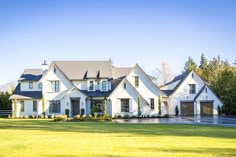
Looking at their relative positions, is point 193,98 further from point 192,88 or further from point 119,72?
point 119,72

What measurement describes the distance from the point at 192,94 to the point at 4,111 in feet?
93.9

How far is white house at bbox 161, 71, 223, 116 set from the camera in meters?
44.2

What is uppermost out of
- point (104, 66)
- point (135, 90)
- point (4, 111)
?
point (104, 66)

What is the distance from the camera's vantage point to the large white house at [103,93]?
41969mm

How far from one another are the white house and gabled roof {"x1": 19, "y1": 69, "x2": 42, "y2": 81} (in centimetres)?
1968

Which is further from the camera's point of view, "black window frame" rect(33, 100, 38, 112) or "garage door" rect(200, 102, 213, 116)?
"garage door" rect(200, 102, 213, 116)

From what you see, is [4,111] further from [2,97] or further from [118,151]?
[118,151]

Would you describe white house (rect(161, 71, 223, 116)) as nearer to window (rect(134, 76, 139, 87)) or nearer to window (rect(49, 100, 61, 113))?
window (rect(134, 76, 139, 87))

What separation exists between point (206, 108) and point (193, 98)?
90.3 inches

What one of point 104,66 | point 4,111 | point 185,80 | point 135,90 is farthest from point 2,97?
point 185,80

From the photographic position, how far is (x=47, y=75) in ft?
145

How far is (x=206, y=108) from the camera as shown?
145 feet

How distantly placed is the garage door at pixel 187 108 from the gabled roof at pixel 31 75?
21553 mm

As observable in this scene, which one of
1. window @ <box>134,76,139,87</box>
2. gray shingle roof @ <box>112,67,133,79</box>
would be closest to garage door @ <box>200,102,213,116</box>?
window @ <box>134,76,139,87</box>
